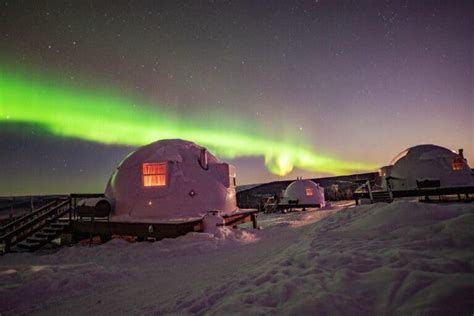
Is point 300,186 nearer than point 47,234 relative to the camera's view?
No

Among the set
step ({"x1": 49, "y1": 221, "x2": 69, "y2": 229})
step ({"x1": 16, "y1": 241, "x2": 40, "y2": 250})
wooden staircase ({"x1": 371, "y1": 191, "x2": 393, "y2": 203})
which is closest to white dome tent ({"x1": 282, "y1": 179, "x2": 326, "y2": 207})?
wooden staircase ({"x1": 371, "y1": 191, "x2": 393, "y2": 203})

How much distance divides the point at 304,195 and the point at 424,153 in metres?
12.7

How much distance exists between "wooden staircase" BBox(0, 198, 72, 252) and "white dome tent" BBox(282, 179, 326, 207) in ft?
75.2

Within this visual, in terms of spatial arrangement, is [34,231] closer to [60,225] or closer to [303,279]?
[60,225]

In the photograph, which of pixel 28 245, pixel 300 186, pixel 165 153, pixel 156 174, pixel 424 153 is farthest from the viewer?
pixel 300 186

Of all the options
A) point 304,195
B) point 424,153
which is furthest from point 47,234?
point 424,153

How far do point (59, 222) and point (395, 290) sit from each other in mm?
14948

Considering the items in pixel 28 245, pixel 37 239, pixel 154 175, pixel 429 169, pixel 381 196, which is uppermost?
pixel 154 175

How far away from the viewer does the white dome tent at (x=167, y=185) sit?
11902mm

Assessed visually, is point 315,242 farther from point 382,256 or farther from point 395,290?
point 395,290

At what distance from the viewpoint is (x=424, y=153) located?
72.2 ft

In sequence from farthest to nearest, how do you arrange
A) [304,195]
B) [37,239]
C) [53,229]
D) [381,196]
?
[304,195], [381,196], [53,229], [37,239]

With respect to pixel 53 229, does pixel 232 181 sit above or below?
above

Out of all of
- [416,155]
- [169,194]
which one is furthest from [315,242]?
[416,155]
